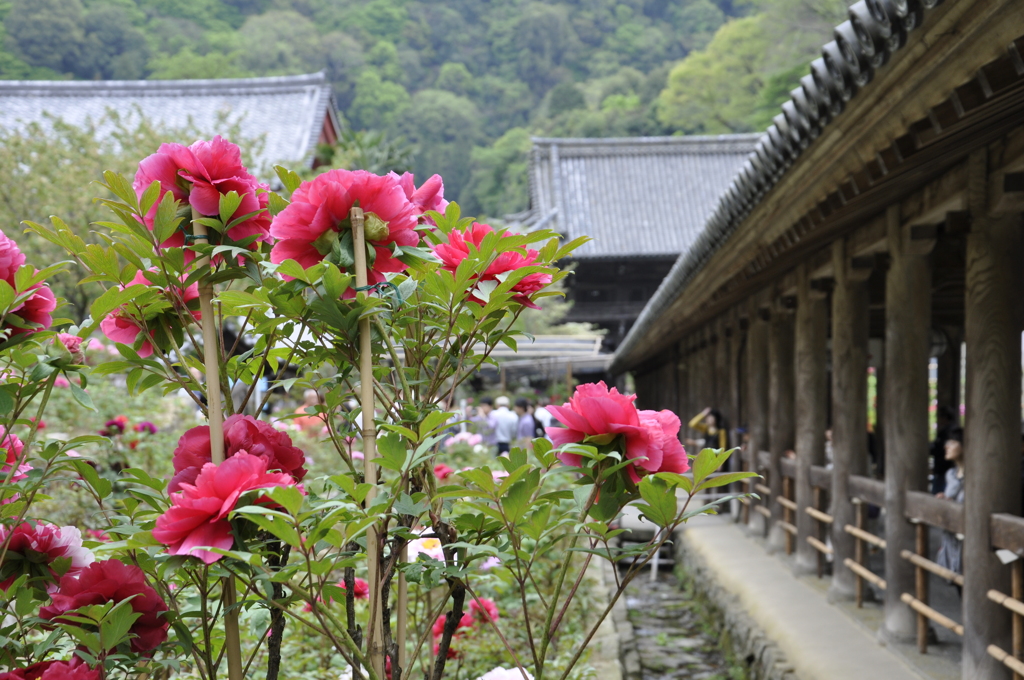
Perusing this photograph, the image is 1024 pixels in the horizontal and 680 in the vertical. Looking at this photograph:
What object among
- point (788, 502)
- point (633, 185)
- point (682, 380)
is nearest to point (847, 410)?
point (788, 502)

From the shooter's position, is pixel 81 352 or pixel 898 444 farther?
pixel 898 444

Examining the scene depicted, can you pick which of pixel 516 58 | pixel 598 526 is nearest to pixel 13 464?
pixel 598 526

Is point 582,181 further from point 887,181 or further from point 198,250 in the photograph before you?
point 198,250

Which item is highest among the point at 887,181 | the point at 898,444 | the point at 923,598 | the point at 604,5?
the point at 604,5

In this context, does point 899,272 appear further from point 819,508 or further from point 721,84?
point 721,84

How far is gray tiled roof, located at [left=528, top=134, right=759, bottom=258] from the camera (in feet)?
93.2

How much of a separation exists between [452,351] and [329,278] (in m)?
0.38

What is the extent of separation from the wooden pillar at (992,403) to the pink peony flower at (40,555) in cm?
350

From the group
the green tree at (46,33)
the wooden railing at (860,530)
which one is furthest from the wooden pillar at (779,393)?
the green tree at (46,33)

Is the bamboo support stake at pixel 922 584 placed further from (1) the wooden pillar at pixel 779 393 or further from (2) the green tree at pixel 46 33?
(2) the green tree at pixel 46 33

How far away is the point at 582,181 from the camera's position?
3041 centimetres

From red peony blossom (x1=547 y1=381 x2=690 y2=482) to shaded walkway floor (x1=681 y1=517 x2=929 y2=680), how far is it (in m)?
3.43

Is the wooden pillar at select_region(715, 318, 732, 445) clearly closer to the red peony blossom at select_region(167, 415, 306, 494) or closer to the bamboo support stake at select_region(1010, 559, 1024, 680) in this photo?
the bamboo support stake at select_region(1010, 559, 1024, 680)

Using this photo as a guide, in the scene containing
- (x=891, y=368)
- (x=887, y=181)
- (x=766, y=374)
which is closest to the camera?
(x=887, y=181)
